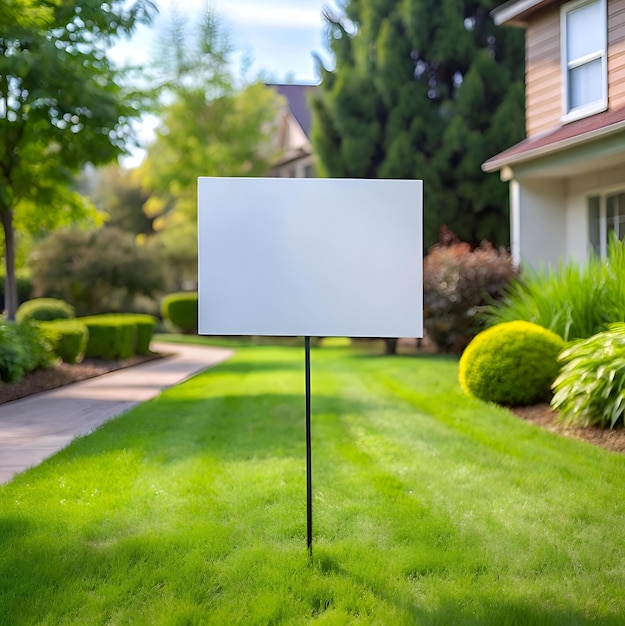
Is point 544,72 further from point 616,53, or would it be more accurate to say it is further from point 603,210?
point 603,210

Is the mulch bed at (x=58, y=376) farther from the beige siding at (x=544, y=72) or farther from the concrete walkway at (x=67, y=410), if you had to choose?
the beige siding at (x=544, y=72)

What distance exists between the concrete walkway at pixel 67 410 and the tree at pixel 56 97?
255cm

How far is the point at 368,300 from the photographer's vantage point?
175 inches

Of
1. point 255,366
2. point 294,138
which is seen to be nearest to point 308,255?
point 255,366

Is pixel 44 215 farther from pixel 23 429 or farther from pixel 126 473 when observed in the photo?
pixel 126 473

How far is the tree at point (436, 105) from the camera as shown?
19.8m

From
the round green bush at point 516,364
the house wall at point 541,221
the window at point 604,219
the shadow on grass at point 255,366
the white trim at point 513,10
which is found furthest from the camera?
the shadow on grass at point 255,366

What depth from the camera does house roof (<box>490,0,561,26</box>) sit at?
12.5 metres

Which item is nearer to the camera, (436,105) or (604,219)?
(604,219)

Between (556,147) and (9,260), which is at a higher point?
(556,147)

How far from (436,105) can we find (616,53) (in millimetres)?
9865

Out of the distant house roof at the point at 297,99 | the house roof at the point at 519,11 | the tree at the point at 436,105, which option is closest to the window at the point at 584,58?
the house roof at the point at 519,11

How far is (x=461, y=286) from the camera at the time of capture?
15172 millimetres

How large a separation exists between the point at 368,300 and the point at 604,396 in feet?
11.7
